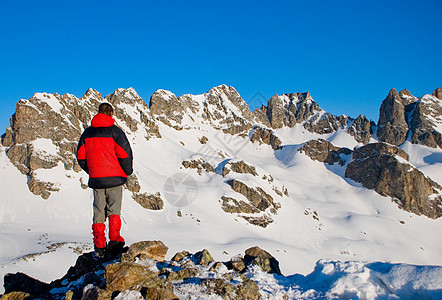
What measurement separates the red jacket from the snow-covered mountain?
23418 mm

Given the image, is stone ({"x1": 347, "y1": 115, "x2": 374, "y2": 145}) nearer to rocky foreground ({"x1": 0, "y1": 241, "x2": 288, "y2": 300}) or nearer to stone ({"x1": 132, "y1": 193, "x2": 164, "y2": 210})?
stone ({"x1": 132, "y1": 193, "x2": 164, "y2": 210})

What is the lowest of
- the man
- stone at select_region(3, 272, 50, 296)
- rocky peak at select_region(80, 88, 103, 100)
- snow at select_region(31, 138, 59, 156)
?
stone at select_region(3, 272, 50, 296)

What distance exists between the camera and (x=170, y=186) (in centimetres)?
6775

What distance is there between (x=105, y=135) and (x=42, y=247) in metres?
32.6

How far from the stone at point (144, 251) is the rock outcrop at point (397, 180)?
344 feet

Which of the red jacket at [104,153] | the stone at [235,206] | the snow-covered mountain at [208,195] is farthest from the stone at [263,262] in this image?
the stone at [235,206]

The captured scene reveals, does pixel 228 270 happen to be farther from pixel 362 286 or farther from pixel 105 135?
pixel 105 135

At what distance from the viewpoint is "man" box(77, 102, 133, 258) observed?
6859 mm

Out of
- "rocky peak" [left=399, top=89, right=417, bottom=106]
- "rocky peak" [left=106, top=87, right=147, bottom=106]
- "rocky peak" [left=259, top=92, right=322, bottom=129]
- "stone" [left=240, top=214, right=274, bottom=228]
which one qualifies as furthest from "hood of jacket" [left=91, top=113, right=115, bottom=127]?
"rocky peak" [left=399, top=89, right=417, bottom=106]

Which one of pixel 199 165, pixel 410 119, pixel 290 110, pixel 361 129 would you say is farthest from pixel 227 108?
pixel 410 119

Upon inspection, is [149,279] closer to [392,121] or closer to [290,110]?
[392,121]

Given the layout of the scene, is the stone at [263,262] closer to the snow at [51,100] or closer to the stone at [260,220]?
the stone at [260,220]

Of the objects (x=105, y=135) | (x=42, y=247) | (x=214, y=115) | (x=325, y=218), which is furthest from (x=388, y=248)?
(x=214, y=115)

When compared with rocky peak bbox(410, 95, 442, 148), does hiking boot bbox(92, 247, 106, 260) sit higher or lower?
lower
